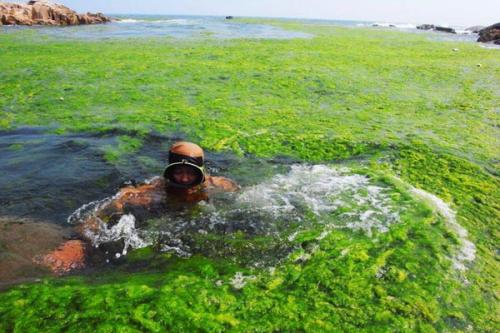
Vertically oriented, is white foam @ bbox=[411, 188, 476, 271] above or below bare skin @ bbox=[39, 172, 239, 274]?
below

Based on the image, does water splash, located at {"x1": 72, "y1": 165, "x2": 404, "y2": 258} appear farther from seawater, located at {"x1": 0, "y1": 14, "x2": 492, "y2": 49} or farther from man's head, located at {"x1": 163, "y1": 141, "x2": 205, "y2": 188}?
seawater, located at {"x1": 0, "y1": 14, "x2": 492, "y2": 49}

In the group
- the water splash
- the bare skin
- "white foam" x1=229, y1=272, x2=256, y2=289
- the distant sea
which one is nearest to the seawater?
the distant sea

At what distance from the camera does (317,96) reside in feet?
46.2

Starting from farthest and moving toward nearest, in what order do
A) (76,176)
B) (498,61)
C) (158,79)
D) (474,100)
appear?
1. (498,61)
2. (158,79)
3. (474,100)
4. (76,176)

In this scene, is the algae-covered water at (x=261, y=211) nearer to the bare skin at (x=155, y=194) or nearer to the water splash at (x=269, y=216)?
the water splash at (x=269, y=216)

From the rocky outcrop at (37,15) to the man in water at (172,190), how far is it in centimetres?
5134

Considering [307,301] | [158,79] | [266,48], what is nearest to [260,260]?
[307,301]

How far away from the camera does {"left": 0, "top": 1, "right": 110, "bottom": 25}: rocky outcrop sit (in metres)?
47.9

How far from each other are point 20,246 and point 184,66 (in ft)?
48.1

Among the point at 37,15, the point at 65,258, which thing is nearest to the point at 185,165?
the point at 65,258

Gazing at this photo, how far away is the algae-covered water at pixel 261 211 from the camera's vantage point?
422 centimetres

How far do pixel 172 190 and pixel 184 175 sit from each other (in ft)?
1.39

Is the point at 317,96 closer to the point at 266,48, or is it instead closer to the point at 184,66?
the point at 184,66

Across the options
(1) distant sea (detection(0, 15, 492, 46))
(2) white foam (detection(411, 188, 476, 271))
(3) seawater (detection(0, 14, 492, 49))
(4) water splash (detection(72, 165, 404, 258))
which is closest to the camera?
Result: (2) white foam (detection(411, 188, 476, 271))
